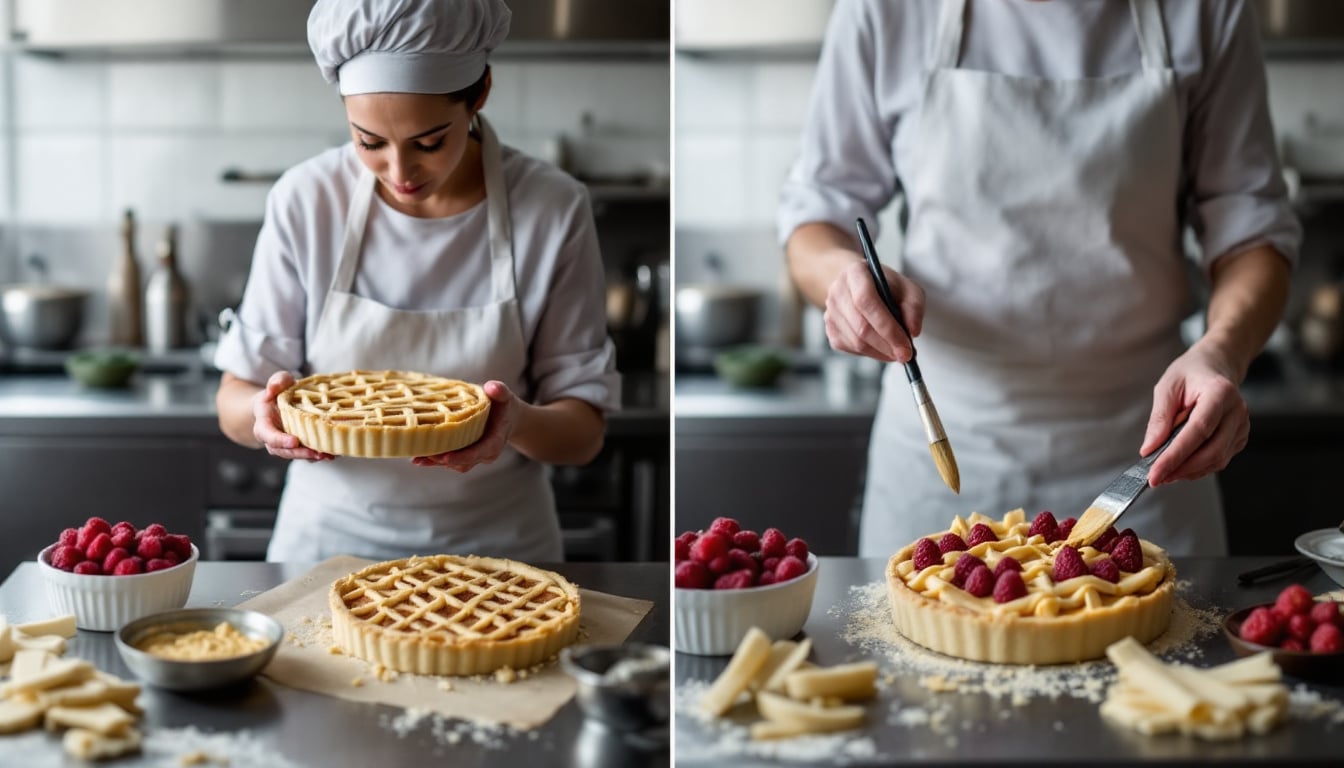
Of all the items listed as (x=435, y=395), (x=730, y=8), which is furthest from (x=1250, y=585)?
(x=730, y=8)

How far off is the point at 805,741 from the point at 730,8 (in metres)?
3.01

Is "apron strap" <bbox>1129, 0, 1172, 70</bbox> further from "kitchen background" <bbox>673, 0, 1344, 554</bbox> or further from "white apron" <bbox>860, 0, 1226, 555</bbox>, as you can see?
"kitchen background" <bbox>673, 0, 1344, 554</bbox>

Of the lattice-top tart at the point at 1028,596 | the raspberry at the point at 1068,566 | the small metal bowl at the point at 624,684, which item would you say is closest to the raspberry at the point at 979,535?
A: the lattice-top tart at the point at 1028,596

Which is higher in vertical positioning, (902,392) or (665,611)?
(902,392)

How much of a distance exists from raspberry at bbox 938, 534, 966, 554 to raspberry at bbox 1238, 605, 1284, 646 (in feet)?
1.25

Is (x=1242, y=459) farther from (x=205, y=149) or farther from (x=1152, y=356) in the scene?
(x=205, y=149)

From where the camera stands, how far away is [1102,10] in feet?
7.64

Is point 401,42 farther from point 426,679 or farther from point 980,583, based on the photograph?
point 980,583

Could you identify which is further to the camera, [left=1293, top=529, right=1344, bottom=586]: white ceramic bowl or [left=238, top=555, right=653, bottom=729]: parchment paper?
[left=1293, top=529, right=1344, bottom=586]: white ceramic bowl

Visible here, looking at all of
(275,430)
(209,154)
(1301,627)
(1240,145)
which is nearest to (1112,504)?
(1301,627)

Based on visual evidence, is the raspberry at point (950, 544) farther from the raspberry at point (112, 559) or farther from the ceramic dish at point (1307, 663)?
the raspberry at point (112, 559)

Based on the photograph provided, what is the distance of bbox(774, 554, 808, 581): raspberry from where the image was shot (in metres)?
1.65

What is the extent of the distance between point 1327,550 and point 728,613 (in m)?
0.89

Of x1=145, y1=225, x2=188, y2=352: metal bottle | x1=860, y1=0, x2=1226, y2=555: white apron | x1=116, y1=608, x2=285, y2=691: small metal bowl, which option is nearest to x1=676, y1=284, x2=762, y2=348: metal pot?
x1=145, y1=225, x2=188, y2=352: metal bottle
